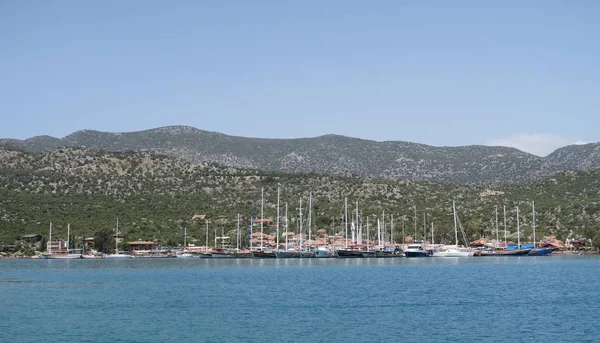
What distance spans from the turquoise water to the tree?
133 feet

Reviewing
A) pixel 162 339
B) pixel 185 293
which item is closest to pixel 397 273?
pixel 185 293

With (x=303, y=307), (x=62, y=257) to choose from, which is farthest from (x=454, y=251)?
(x=303, y=307)

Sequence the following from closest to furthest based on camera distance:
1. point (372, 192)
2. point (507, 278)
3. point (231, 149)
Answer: point (507, 278)
point (372, 192)
point (231, 149)

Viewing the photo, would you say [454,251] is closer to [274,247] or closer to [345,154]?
[274,247]

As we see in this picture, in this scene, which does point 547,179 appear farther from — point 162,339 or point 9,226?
point 162,339

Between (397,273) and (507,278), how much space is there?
34.6ft

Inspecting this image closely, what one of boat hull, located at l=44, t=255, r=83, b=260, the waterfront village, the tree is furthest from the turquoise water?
the tree

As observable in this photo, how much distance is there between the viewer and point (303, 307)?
41.5 metres

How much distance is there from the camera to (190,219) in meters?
115

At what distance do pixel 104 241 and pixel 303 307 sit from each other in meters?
71.0

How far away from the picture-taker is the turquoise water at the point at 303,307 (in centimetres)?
3238

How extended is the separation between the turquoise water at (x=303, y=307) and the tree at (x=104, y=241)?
40530 millimetres

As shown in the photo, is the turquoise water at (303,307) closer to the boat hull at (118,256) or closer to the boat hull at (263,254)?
the boat hull at (263,254)

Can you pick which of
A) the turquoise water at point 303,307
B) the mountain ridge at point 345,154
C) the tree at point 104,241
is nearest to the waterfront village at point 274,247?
the tree at point 104,241
